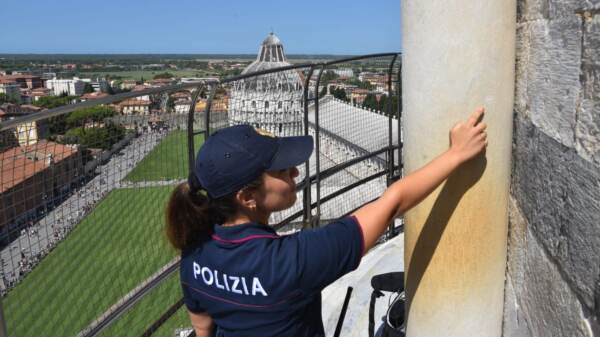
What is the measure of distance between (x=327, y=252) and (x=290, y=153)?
346mm

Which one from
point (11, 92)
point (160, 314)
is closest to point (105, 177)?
point (11, 92)

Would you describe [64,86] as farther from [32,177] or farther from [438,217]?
[438,217]

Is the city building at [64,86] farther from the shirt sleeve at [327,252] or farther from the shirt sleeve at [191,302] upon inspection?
the shirt sleeve at [327,252]

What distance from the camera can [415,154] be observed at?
2230 mm

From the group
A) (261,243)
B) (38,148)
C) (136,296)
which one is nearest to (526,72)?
(261,243)

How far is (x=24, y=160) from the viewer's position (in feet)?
7.83

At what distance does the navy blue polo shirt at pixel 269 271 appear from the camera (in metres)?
1.71

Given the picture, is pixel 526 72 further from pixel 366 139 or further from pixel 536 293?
pixel 366 139

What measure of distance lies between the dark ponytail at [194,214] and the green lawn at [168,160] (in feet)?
3.60

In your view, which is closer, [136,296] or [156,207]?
[136,296]

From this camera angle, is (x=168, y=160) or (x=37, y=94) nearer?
(x=168, y=160)

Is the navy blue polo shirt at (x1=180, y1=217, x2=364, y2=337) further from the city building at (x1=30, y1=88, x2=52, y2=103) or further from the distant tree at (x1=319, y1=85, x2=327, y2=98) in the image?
the city building at (x1=30, y1=88, x2=52, y2=103)

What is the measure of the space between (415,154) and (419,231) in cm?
30

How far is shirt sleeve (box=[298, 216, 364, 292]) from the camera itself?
5.63 feet
